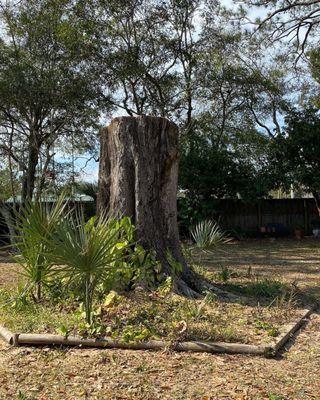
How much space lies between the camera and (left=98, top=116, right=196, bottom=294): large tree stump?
6.51 meters

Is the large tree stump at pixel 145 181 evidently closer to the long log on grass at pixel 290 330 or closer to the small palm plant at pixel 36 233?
the small palm plant at pixel 36 233

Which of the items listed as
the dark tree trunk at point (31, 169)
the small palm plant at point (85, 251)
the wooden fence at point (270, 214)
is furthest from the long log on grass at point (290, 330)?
the wooden fence at point (270, 214)

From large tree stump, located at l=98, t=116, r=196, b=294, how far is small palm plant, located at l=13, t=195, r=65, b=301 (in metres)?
1.27

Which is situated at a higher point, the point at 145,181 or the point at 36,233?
the point at 145,181

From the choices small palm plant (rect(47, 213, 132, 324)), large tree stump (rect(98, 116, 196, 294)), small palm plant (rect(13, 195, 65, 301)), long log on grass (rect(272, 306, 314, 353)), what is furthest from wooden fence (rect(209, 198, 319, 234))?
small palm plant (rect(47, 213, 132, 324))

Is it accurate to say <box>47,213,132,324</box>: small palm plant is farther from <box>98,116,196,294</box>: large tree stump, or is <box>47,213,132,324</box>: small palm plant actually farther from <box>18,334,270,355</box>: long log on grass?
<box>98,116,196,294</box>: large tree stump

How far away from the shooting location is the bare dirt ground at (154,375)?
3.56 meters

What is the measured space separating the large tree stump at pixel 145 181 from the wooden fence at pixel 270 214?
1446 centimetres

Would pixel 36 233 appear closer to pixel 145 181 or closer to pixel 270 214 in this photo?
pixel 145 181

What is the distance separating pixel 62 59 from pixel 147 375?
13.3m

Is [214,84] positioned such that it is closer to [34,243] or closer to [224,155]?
[224,155]

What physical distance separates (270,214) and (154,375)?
18278 mm

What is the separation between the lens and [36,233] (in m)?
5.05

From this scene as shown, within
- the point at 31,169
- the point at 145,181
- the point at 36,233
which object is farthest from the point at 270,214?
the point at 36,233
